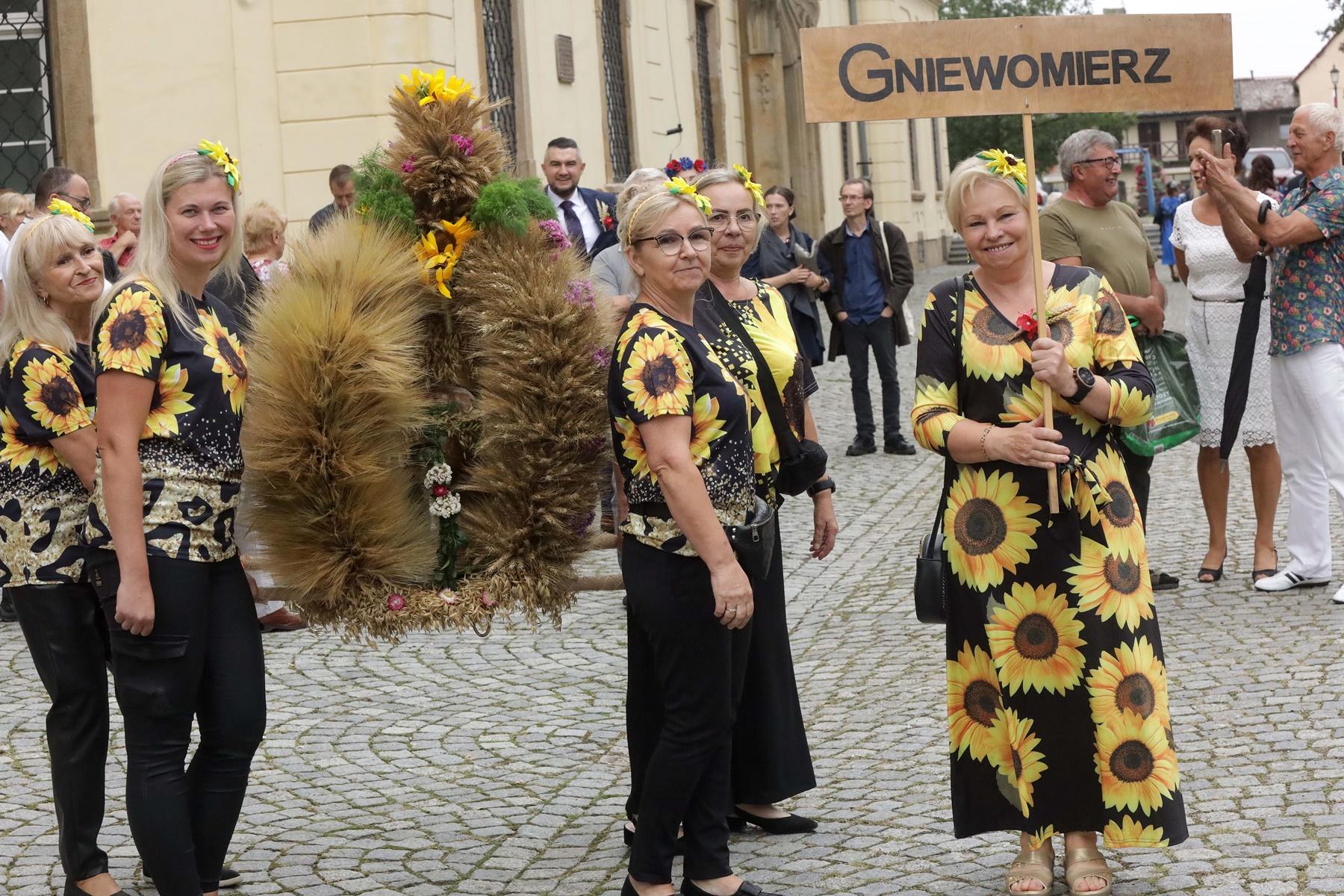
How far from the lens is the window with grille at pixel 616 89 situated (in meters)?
19.4

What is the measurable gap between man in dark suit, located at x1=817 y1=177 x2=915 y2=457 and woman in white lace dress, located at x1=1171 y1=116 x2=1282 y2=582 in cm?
529

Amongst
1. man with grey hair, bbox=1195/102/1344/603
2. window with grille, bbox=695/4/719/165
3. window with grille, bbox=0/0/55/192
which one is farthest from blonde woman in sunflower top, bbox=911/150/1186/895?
window with grille, bbox=695/4/719/165

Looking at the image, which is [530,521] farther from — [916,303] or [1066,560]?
[916,303]

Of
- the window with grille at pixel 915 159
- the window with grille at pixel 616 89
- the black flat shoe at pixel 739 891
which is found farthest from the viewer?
the window with grille at pixel 915 159

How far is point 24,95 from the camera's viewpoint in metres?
13.3

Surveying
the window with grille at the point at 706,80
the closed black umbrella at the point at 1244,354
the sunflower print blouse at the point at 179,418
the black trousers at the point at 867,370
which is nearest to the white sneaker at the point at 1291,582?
the closed black umbrella at the point at 1244,354

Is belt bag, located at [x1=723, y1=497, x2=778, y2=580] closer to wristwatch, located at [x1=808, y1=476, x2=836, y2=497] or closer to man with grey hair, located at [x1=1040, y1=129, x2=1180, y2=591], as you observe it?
wristwatch, located at [x1=808, y1=476, x2=836, y2=497]

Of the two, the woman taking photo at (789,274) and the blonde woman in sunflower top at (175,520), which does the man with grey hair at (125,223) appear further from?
the blonde woman in sunflower top at (175,520)

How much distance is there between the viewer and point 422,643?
7.96 metres

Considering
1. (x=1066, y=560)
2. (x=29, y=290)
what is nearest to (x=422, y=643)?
(x=29, y=290)

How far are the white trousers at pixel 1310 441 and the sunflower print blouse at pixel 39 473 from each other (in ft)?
17.4

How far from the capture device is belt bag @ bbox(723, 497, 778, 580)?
14.5 feet

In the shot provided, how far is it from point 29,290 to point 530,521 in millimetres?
1591

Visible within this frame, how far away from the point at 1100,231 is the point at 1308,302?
980 mm
